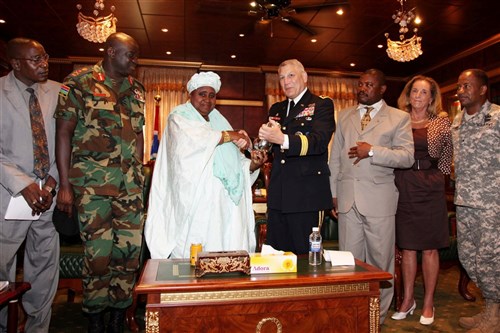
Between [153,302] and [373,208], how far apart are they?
1.59 metres

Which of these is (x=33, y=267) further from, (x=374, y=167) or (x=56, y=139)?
(x=374, y=167)

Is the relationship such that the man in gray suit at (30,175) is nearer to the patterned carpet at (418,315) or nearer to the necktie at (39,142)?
the necktie at (39,142)

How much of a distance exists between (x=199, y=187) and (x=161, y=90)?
672 cm

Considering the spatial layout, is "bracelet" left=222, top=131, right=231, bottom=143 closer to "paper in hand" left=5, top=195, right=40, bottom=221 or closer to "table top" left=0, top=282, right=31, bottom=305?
"paper in hand" left=5, top=195, right=40, bottom=221

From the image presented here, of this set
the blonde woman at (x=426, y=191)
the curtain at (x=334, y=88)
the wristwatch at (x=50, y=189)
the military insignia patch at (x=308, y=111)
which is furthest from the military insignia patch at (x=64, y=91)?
the curtain at (x=334, y=88)

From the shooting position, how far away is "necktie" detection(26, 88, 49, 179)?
2.23 metres

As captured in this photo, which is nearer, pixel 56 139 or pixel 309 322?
pixel 309 322

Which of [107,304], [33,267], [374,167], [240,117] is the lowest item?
[107,304]

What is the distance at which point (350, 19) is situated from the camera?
19.6 feet

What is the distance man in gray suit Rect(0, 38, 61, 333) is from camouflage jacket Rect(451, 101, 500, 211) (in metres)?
2.67

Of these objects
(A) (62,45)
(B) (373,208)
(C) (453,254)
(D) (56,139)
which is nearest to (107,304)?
(D) (56,139)

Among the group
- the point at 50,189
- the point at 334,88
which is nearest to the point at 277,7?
the point at 50,189

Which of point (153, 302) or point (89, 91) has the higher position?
point (89, 91)

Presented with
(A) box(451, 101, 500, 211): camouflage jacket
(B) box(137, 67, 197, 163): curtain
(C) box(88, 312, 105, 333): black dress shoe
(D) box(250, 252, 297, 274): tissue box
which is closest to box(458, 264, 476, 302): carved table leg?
(A) box(451, 101, 500, 211): camouflage jacket
